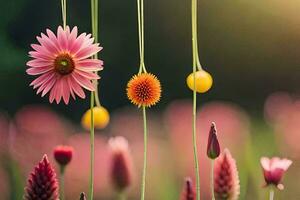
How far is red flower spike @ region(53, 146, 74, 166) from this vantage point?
210 cm

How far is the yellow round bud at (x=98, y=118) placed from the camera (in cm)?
212

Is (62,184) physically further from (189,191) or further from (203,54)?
(203,54)

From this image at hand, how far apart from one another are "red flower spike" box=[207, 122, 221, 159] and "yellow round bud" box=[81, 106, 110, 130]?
0.31 metres

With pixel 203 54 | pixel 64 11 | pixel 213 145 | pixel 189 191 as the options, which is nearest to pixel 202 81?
pixel 203 54

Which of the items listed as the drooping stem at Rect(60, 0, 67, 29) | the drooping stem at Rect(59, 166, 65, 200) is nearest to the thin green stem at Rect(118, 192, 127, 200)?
the drooping stem at Rect(59, 166, 65, 200)

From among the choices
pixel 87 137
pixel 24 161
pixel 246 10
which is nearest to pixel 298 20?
pixel 246 10

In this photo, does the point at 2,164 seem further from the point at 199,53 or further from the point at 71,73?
the point at 199,53

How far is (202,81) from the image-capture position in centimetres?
210

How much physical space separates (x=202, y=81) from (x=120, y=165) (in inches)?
13.1

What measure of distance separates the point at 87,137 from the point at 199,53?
15.8 inches

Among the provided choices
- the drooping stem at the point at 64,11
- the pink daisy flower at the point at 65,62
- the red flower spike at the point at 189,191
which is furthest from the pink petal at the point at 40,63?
the red flower spike at the point at 189,191

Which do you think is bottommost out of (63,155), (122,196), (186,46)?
(122,196)

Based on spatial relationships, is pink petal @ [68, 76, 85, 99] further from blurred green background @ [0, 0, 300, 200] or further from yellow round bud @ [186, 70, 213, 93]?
yellow round bud @ [186, 70, 213, 93]

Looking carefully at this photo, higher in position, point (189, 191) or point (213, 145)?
point (213, 145)
